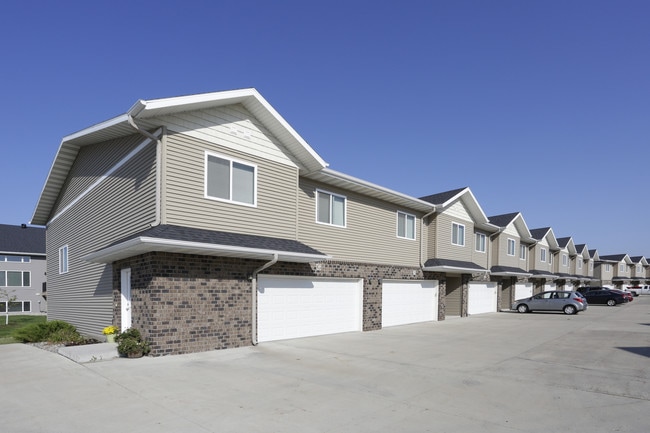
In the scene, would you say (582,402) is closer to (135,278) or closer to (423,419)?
(423,419)

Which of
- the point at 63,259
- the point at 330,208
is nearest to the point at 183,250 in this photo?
the point at 330,208

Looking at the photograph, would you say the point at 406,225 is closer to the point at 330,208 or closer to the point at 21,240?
the point at 330,208

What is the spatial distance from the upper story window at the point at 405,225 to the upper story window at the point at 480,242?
8.45 m

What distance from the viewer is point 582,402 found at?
724 centimetres

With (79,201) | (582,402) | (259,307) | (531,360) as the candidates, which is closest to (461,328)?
(531,360)

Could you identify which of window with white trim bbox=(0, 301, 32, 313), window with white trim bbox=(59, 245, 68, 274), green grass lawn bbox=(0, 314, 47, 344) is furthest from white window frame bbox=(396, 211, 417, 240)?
window with white trim bbox=(0, 301, 32, 313)

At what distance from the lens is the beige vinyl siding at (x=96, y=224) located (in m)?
11.7

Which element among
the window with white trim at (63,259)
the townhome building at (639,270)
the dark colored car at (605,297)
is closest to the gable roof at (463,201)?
the window with white trim at (63,259)

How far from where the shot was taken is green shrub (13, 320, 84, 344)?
13867 millimetres

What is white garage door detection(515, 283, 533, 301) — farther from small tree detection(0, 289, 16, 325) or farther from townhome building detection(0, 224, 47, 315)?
small tree detection(0, 289, 16, 325)

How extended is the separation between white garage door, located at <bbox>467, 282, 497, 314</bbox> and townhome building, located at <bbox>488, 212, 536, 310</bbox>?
0.92m

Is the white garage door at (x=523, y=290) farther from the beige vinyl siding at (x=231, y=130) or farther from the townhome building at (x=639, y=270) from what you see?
the townhome building at (x=639, y=270)

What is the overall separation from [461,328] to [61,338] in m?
15.1

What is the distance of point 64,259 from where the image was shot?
1864 centimetres
